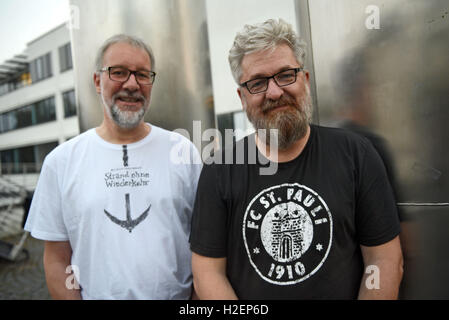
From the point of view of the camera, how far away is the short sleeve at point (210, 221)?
1225mm

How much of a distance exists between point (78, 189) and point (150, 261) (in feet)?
1.51

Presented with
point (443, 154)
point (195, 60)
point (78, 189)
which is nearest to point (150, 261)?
point (78, 189)

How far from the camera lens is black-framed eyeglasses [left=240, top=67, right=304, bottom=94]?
1272mm

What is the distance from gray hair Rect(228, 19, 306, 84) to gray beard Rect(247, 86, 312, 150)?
0.22 metres

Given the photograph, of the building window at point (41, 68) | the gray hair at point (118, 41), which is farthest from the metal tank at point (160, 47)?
the building window at point (41, 68)

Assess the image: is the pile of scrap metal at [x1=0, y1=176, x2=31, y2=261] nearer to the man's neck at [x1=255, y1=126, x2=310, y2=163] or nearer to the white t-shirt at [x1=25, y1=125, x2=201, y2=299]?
the white t-shirt at [x1=25, y1=125, x2=201, y2=299]

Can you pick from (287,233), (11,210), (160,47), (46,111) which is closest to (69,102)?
(46,111)

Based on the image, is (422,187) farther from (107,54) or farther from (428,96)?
(107,54)

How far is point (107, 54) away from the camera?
144 centimetres

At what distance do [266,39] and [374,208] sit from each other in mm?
808

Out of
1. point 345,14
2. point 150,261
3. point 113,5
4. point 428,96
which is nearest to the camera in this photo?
point 150,261

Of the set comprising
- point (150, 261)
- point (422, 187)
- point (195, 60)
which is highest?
point (195, 60)

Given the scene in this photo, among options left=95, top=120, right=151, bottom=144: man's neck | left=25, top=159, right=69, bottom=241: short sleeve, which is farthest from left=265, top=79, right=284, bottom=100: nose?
left=25, top=159, right=69, bottom=241: short sleeve

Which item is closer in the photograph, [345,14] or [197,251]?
[197,251]
